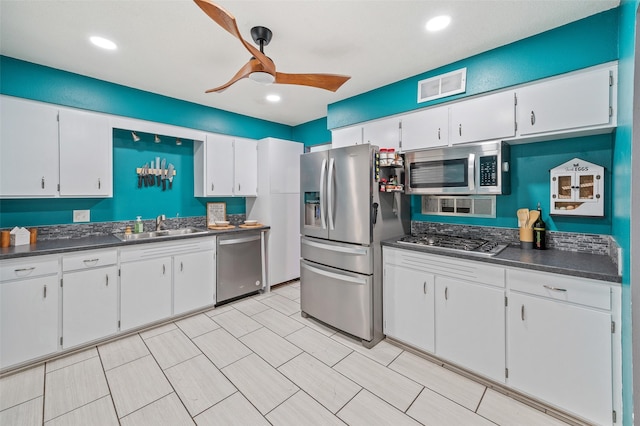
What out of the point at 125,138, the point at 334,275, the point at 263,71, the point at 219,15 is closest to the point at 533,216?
the point at 334,275

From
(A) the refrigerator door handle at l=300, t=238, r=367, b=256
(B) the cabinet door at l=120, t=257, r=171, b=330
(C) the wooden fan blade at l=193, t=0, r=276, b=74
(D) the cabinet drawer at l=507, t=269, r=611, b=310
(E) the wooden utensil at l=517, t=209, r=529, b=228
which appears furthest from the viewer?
(B) the cabinet door at l=120, t=257, r=171, b=330

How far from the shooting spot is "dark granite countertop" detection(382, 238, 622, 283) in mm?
1592

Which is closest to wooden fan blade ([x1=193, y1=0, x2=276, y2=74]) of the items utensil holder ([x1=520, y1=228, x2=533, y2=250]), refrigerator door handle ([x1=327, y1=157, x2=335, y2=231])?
refrigerator door handle ([x1=327, y1=157, x2=335, y2=231])

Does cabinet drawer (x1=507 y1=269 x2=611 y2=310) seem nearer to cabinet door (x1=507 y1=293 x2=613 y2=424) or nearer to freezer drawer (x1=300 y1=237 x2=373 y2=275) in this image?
cabinet door (x1=507 y1=293 x2=613 y2=424)

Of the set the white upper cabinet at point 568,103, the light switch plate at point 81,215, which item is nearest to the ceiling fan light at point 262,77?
the white upper cabinet at point 568,103

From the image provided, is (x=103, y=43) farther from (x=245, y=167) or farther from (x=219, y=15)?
(x=245, y=167)

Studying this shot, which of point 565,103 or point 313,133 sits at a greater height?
point 313,133

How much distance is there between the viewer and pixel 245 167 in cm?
409

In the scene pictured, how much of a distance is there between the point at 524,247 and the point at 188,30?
10.5 ft

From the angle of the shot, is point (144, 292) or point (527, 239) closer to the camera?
point (527, 239)

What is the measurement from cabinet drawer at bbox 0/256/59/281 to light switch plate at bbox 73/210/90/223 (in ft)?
2.57

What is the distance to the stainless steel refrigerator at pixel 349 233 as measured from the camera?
2.54 meters

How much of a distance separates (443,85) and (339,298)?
229 centimetres

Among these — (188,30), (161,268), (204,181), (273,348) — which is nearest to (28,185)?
(161,268)
